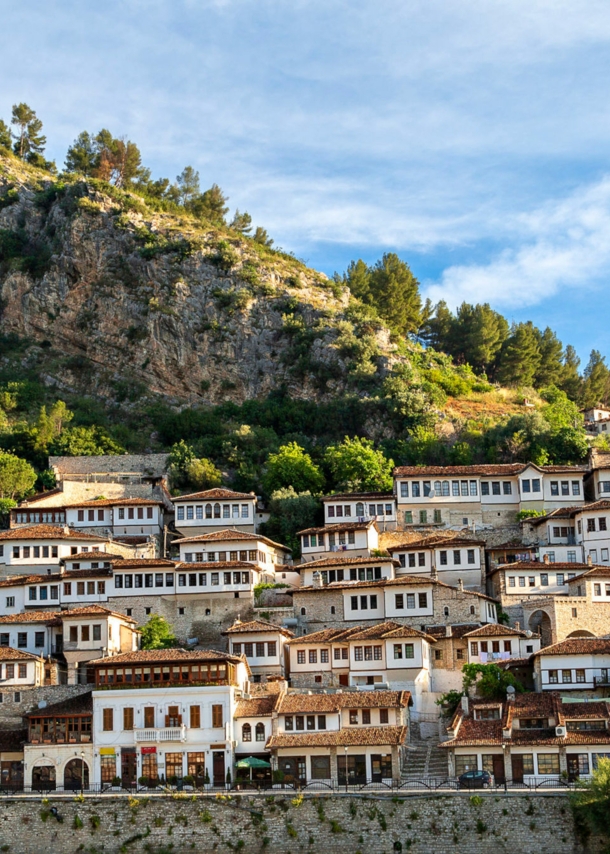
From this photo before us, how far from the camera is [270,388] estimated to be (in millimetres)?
100438

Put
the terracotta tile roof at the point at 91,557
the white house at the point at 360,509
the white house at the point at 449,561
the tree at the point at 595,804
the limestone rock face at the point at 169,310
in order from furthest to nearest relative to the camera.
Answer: the limestone rock face at the point at 169,310 < the white house at the point at 360,509 < the terracotta tile roof at the point at 91,557 < the white house at the point at 449,561 < the tree at the point at 595,804

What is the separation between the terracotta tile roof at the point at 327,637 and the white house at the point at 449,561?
710 centimetres

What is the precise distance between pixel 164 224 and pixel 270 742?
7041 centimetres

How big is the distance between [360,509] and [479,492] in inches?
308

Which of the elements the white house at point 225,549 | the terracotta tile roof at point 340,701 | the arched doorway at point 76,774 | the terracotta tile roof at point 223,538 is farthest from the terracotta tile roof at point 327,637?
the arched doorway at point 76,774

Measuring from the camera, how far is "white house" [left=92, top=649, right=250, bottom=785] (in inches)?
2053

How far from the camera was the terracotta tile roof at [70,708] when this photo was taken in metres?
53.0

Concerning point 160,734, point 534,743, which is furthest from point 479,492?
point 160,734

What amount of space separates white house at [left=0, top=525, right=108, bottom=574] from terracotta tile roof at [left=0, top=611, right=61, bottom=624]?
716 cm

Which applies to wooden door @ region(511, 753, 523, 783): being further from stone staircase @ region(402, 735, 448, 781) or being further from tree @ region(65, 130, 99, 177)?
tree @ region(65, 130, 99, 177)

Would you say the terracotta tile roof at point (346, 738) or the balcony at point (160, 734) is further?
the balcony at point (160, 734)

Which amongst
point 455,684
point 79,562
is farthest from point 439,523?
point 79,562

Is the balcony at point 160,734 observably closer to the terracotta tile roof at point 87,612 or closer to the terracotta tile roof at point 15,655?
the terracotta tile roof at point 15,655

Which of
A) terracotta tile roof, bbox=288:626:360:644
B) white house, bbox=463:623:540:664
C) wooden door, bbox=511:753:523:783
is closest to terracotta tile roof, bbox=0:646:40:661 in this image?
terracotta tile roof, bbox=288:626:360:644
